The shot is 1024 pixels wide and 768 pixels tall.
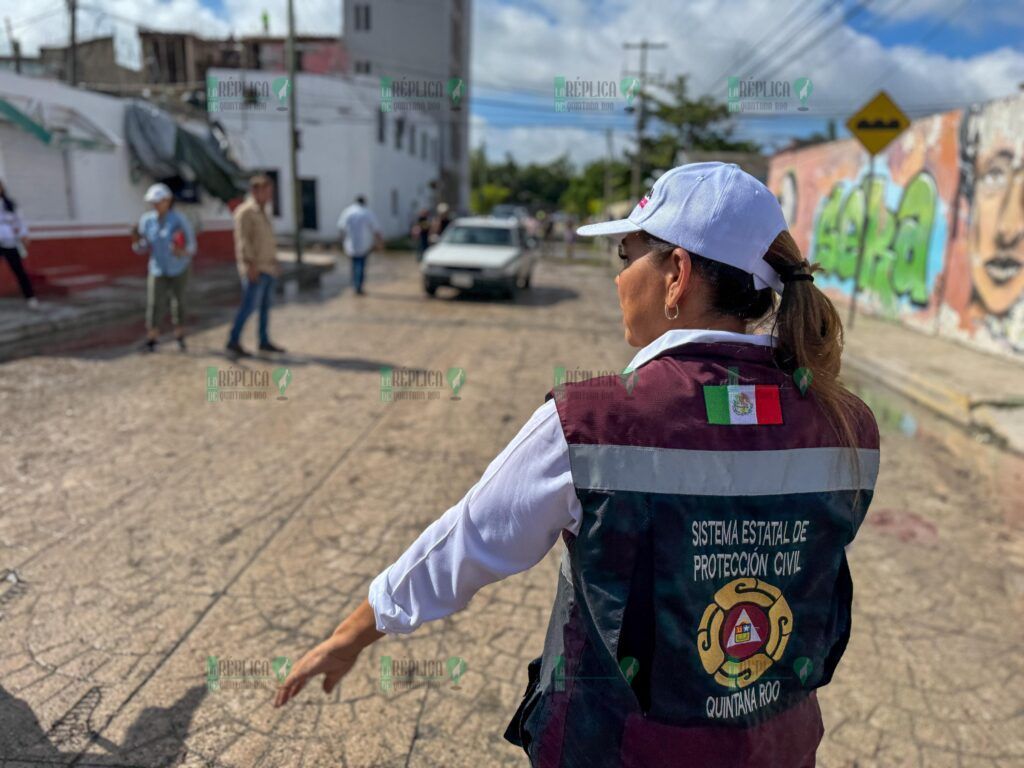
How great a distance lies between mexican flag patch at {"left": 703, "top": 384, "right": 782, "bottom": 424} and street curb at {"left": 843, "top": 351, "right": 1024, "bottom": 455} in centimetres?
624

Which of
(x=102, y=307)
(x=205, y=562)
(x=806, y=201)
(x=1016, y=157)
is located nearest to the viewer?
(x=205, y=562)

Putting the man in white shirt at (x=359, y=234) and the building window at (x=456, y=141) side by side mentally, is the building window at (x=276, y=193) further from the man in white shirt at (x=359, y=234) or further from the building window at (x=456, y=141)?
the building window at (x=456, y=141)

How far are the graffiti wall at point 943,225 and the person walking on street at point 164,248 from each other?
840 centimetres

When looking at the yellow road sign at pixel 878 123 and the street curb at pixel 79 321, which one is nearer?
the street curb at pixel 79 321

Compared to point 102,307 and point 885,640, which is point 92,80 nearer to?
point 102,307

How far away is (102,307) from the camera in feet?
34.8

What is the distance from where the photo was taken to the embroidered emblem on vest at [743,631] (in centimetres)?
116

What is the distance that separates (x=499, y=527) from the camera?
1195mm

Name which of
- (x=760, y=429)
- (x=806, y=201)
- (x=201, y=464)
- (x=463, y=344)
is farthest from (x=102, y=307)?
(x=806, y=201)

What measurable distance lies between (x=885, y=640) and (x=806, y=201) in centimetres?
1507

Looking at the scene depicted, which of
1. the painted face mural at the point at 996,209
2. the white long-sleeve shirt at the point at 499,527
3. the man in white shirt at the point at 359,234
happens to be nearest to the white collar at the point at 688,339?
the white long-sleeve shirt at the point at 499,527

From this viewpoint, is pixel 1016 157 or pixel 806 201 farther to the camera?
pixel 806 201

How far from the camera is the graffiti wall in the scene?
29.8 ft

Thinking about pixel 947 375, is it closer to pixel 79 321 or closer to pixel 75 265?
pixel 79 321
